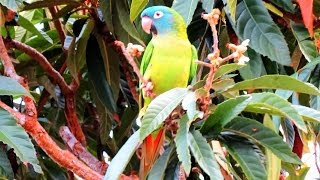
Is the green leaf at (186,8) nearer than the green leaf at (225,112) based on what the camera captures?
No

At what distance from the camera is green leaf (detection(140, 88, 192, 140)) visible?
0.67 meters

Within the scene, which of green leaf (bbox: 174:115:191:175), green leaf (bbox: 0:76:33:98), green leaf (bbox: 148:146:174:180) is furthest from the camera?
green leaf (bbox: 0:76:33:98)

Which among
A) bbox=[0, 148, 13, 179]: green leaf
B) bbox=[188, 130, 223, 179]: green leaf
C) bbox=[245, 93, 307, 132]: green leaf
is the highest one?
bbox=[245, 93, 307, 132]: green leaf

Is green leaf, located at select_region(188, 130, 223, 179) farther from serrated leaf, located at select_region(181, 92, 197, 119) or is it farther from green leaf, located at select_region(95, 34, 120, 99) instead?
green leaf, located at select_region(95, 34, 120, 99)

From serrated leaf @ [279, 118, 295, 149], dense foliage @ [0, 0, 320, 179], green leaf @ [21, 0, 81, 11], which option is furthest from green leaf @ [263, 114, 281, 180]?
green leaf @ [21, 0, 81, 11]

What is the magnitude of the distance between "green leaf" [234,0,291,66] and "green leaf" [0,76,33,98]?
1.20 ft

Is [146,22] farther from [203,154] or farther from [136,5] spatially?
[203,154]

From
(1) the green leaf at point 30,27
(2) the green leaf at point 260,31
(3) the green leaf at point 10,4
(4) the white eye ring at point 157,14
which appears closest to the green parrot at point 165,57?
(4) the white eye ring at point 157,14

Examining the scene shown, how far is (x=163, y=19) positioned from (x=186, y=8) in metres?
0.07

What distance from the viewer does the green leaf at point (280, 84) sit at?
2.39 ft

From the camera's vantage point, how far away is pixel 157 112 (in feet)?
2.23

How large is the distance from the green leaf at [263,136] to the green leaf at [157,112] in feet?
0.37

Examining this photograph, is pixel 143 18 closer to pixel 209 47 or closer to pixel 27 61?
pixel 209 47

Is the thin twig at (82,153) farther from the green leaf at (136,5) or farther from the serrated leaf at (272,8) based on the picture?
the serrated leaf at (272,8)
